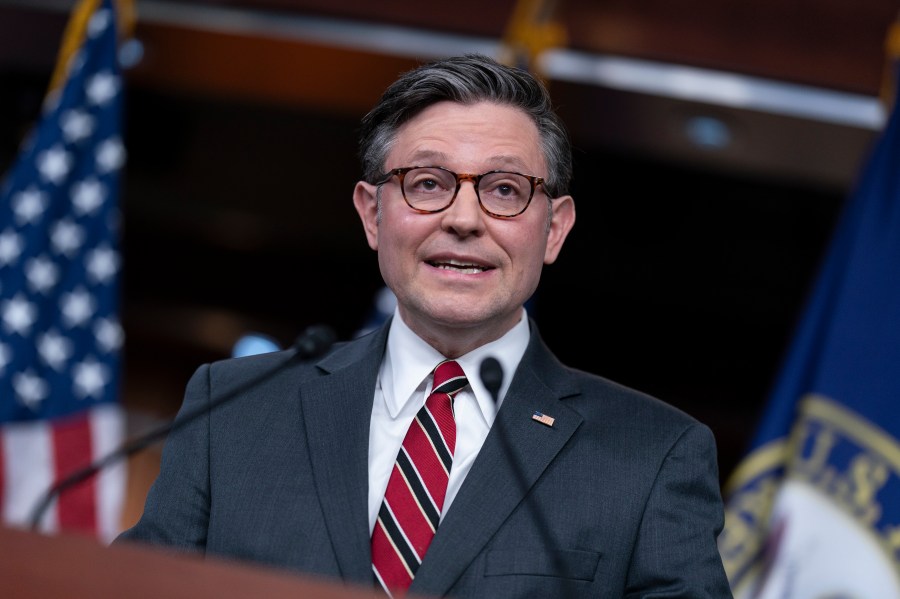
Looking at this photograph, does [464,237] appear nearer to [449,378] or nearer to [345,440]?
[449,378]

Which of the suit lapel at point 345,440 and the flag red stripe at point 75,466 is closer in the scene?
the suit lapel at point 345,440

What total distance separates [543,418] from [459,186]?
1.08 ft

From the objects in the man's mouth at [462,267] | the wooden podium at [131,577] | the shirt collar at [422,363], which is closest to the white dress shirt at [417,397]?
the shirt collar at [422,363]

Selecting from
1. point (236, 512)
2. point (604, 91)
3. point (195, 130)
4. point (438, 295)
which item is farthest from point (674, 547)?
point (195, 130)

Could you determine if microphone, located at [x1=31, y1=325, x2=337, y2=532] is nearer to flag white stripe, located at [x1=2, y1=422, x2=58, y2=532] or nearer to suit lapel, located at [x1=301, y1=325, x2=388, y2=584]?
suit lapel, located at [x1=301, y1=325, x2=388, y2=584]

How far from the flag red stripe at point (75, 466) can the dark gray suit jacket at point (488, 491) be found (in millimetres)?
1958

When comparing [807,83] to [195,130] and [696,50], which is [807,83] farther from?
[195,130]

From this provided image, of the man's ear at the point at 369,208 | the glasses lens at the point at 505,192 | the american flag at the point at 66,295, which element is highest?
the glasses lens at the point at 505,192

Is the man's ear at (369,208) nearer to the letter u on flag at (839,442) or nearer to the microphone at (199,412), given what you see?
the microphone at (199,412)

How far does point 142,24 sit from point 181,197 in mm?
1667

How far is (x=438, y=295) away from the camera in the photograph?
1.50 m

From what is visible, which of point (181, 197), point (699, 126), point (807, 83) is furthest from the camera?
point (181, 197)

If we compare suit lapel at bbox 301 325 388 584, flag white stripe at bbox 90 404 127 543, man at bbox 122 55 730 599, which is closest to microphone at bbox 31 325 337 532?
man at bbox 122 55 730 599

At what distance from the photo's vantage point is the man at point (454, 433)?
138 cm
